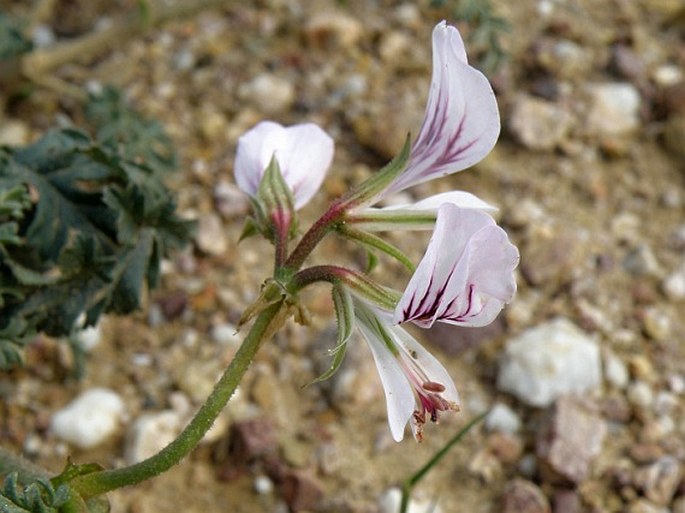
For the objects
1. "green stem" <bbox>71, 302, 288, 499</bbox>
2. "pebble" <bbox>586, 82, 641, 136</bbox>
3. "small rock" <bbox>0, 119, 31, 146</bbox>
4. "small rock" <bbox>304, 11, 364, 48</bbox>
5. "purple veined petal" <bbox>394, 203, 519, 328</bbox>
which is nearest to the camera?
"purple veined petal" <bbox>394, 203, 519, 328</bbox>

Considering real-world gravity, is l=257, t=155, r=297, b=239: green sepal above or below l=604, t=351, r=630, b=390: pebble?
above

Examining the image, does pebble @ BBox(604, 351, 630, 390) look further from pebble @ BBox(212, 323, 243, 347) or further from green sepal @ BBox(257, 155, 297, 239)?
green sepal @ BBox(257, 155, 297, 239)

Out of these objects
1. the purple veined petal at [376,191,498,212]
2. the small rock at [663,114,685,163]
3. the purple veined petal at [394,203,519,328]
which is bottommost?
the small rock at [663,114,685,163]

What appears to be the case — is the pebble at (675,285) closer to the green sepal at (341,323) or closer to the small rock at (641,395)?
the small rock at (641,395)

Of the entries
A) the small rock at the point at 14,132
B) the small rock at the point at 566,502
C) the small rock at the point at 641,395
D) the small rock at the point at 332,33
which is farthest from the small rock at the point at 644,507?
the small rock at the point at 14,132

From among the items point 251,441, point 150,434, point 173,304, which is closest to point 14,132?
point 173,304

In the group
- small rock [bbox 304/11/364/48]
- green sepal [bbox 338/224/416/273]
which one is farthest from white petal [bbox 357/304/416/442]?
small rock [bbox 304/11/364/48]
